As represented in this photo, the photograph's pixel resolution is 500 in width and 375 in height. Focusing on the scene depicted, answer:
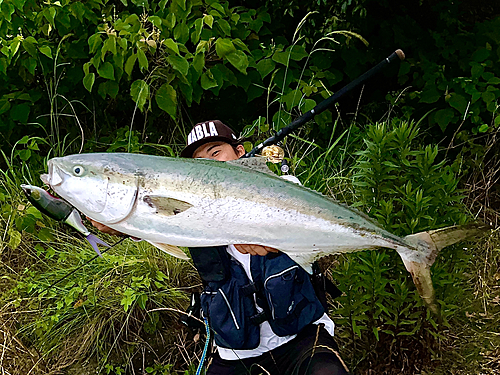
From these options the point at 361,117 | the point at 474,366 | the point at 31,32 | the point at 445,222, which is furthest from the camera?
the point at 361,117

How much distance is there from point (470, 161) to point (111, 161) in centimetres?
347

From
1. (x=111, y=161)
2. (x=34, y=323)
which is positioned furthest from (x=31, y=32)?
(x=111, y=161)

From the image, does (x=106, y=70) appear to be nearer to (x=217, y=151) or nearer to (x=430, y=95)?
(x=217, y=151)

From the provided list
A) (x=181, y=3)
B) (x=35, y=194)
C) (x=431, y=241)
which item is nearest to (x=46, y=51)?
(x=181, y=3)

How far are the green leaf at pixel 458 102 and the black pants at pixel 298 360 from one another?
2711 mm

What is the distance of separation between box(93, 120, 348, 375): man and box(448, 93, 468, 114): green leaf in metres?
2.64

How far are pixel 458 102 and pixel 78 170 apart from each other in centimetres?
358

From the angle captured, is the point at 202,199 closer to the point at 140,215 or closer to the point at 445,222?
the point at 140,215

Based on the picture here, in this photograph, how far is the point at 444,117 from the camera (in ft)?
14.2

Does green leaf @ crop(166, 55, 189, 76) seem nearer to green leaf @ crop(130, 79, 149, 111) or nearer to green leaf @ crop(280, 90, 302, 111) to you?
green leaf @ crop(130, 79, 149, 111)

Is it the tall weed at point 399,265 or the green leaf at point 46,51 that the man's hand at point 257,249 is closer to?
the tall weed at point 399,265

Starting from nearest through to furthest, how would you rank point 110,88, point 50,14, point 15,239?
point 15,239
point 50,14
point 110,88

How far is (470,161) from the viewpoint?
4.19m

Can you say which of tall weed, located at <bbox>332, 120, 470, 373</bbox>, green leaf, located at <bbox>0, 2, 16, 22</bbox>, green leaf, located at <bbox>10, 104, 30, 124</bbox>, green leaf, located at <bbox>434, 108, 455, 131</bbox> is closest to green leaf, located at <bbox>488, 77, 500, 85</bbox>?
green leaf, located at <bbox>434, 108, 455, 131</bbox>
